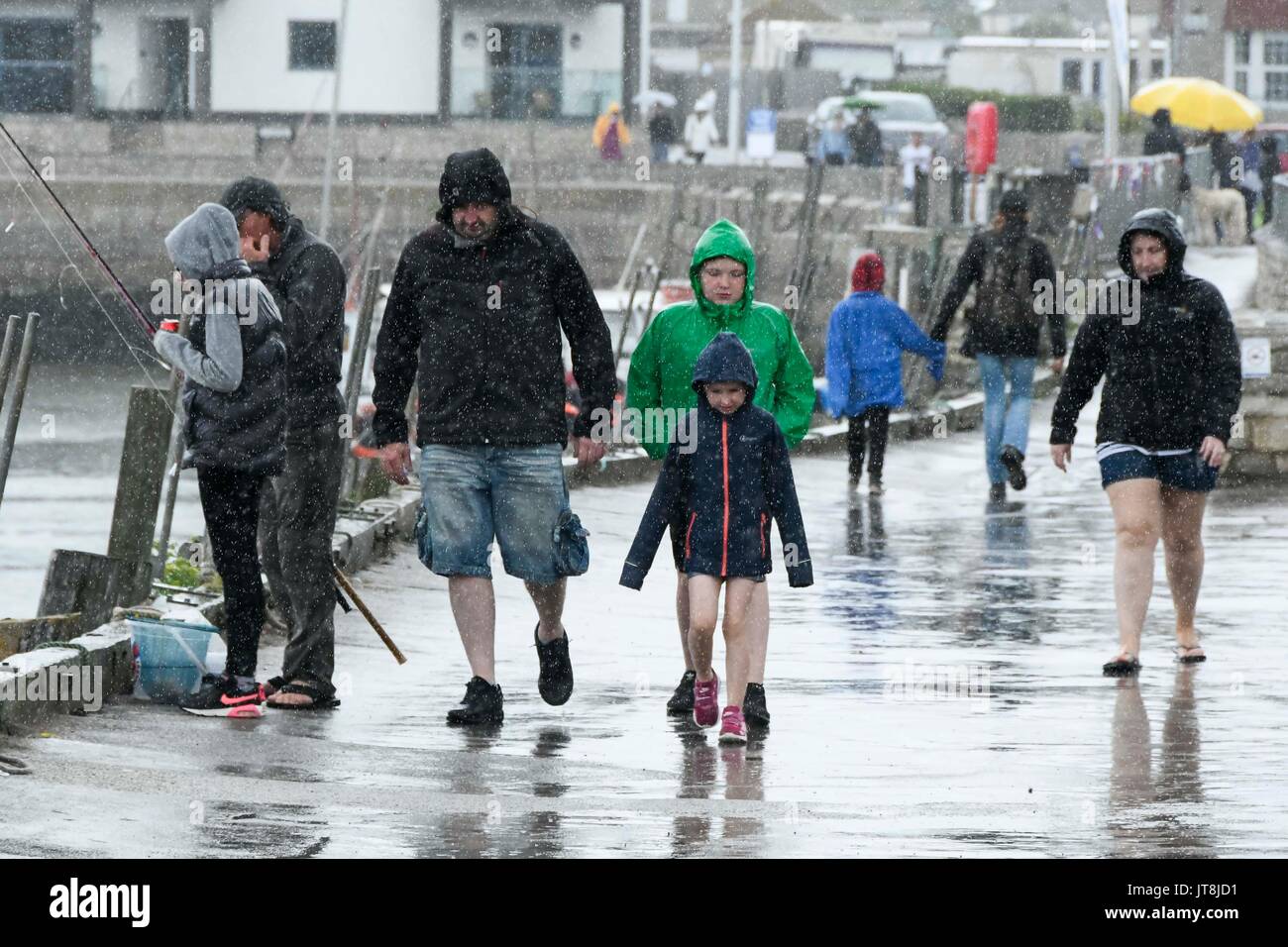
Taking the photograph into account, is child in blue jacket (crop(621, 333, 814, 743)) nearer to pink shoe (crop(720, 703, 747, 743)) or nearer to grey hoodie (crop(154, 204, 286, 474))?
pink shoe (crop(720, 703, 747, 743))

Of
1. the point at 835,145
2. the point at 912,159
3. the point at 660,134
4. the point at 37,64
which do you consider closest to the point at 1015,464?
the point at 912,159

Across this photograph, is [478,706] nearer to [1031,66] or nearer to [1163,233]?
[1163,233]

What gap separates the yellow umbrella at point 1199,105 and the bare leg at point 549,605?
3489 centimetres

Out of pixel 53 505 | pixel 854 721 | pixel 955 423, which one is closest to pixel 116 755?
pixel 854 721

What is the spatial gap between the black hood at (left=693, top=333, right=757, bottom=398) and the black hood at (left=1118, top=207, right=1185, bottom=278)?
2.05 metres

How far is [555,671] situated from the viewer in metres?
9.10

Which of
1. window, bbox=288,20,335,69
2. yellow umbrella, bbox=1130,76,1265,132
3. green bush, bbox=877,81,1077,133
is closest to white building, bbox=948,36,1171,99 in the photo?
green bush, bbox=877,81,1077,133

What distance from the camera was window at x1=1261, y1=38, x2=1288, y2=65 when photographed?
74.6 m

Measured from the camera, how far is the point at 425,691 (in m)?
9.66

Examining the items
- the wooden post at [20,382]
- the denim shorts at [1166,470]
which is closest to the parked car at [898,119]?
the denim shorts at [1166,470]

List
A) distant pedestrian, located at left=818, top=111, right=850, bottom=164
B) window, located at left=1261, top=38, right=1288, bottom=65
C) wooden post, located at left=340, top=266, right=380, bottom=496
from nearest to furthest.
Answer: wooden post, located at left=340, top=266, right=380, bottom=496, distant pedestrian, located at left=818, top=111, right=850, bottom=164, window, located at left=1261, top=38, right=1288, bottom=65

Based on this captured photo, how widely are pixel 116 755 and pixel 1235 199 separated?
32.0 meters

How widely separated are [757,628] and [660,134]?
1884 inches
